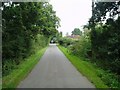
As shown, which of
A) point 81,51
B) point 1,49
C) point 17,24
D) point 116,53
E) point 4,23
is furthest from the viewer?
point 81,51

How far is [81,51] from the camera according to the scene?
31.5 meters

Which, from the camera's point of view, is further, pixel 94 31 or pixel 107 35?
pixel 94 31

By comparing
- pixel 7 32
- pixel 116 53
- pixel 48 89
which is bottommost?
pixel 48 89

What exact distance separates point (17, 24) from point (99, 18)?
7.13m

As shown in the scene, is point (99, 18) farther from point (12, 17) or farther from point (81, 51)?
point (81, 51)

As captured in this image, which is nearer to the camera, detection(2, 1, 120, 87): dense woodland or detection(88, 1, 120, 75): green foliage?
detection(88, 1, 120, 75): green foliage

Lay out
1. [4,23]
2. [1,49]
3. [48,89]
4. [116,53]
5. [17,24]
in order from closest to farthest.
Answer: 1. [48,89]
2. [116,53]
3. [1,49]
4. [4,23]
5. [17,24]

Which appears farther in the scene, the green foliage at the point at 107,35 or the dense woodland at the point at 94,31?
the dense woodland at the point at 94,31

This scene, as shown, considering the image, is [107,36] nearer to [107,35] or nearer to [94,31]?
[107,35]

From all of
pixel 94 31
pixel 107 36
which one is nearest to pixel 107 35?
pixel 107 36

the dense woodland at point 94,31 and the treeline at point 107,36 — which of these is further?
the dense woodland at point 94,31

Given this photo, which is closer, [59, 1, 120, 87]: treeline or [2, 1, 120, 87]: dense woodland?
[59, 1, 120, 87]: treeline

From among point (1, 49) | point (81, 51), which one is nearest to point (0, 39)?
point (1, 49)

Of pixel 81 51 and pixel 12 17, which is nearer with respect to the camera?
pixel 12 17
